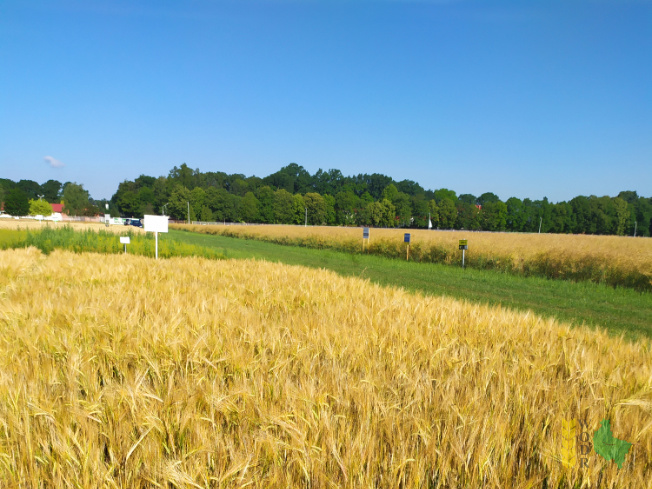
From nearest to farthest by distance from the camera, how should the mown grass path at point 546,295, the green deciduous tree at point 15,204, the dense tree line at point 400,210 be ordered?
1. the mown grass path at point 546,295
2. the dense tree line at point 400,210
3. the green deciduous tree at point 15,204

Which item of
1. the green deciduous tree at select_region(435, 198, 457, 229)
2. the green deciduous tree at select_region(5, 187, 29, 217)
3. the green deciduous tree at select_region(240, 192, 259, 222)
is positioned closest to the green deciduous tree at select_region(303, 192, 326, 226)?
the green deciduous tree at select_region(240, 192, 259, 222)

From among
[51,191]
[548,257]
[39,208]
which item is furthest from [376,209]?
[51,191]

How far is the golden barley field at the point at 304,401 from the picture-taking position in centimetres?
Result: 118

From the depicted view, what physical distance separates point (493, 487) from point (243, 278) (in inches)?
189

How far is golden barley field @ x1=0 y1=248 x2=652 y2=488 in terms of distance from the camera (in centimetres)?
118

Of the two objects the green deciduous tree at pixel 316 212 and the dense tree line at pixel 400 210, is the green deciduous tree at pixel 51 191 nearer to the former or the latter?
the dense tree line at pixel 400 210

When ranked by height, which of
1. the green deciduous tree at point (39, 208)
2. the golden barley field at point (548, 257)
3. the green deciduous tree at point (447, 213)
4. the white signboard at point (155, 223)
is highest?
the green deciduous tree at point (447, 213)

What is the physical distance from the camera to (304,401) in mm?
1554

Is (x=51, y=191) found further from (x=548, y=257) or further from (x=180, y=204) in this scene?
(x=548, y=257)

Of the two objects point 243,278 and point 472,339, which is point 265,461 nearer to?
point 472,339

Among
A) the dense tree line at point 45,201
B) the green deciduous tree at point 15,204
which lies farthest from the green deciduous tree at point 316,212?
the green deciduous tree at point 15,204

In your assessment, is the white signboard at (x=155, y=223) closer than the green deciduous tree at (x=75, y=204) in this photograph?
Yes

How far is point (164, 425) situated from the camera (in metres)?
1.38

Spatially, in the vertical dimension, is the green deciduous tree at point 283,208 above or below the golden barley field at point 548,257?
above
